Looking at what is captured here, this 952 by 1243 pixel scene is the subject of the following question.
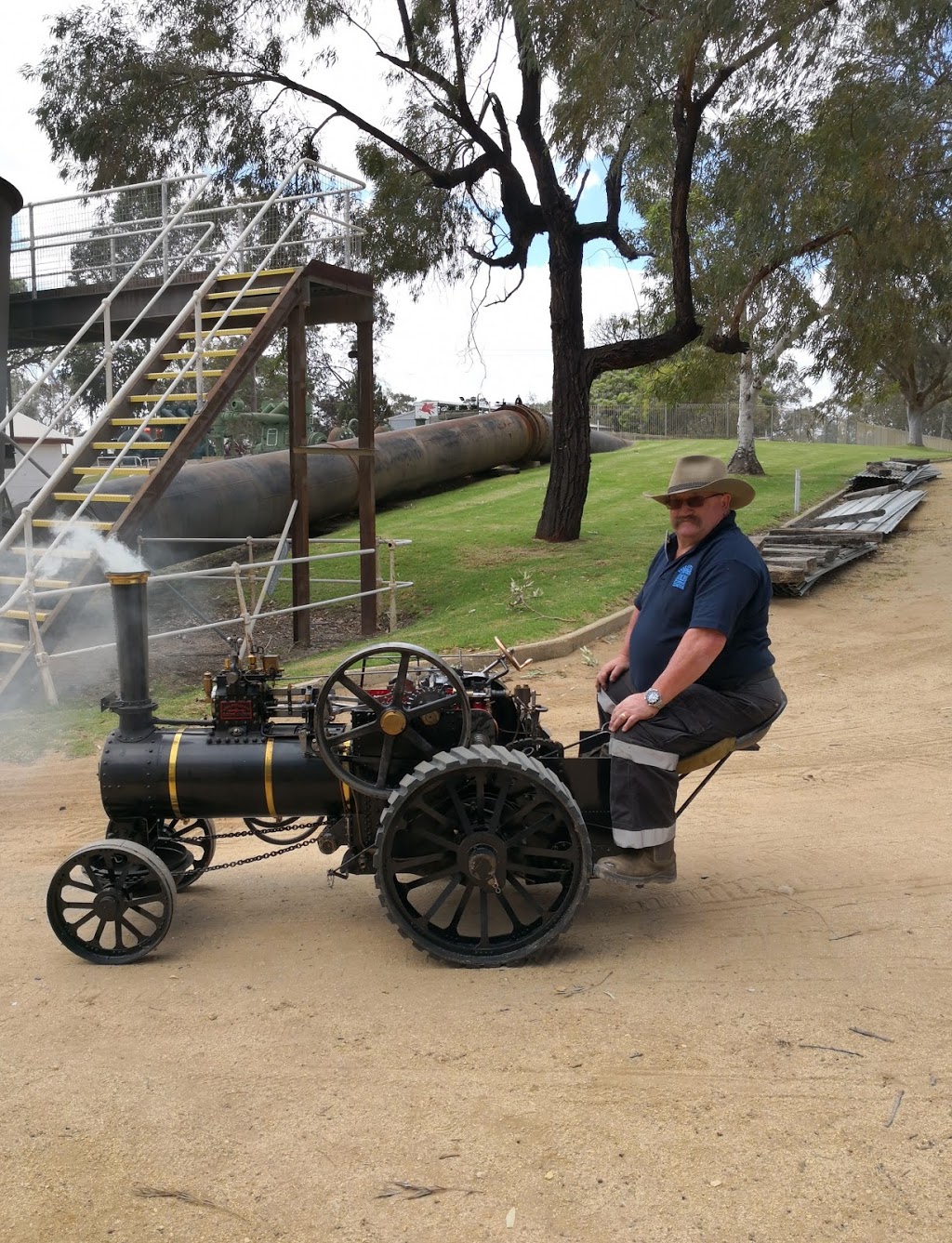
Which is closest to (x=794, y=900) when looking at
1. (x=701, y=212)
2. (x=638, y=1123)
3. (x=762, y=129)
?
(x=638, y=1123)

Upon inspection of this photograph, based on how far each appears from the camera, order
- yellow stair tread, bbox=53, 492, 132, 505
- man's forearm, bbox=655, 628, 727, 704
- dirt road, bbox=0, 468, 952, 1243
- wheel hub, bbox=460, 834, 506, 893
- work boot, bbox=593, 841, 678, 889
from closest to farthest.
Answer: dirt road, bbox=0, 468, 952, 1243, man's forearm, bbox=655, 628, 727, 704, wheel hub, bbox=460, 834, 506, 893, work boot, bbox=593, 841, 678, 889, yellow stair tread, bbox=53, 492, 132, 505

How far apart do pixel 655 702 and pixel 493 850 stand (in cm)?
82

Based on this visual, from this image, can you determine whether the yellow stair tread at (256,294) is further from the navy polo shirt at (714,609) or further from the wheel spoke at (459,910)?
the wheel spoke at (459,910)

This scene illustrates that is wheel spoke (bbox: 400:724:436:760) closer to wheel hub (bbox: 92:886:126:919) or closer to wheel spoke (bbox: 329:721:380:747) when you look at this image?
wheel spoke (bbox: 329:721:380:747)

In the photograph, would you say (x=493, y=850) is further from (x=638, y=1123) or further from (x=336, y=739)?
(x=638, y=1123)

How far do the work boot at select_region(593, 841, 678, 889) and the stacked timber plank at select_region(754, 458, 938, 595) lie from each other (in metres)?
6.35

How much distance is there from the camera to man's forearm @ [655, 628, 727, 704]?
13.2 ft

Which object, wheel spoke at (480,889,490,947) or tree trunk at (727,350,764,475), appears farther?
tree trunk at (727,350,764,475)

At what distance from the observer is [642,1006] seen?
3.78 meters

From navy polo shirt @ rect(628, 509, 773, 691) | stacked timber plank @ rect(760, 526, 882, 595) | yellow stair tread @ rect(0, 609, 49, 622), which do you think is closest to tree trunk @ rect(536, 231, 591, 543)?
stacked timber plank @ rect(760, 526, 882, 595)

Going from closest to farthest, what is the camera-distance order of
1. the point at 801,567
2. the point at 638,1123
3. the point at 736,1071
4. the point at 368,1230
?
the point at 368,1230 → the point at 638,1123 → the point at 736,1071 → the point at 801,567

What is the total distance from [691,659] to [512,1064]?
1521 mm

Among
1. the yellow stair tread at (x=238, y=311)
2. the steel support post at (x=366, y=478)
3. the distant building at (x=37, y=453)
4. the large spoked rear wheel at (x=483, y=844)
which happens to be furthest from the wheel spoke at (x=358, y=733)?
the distant building at (x=37, y=453)

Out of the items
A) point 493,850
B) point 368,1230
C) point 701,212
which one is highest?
point 701,212
